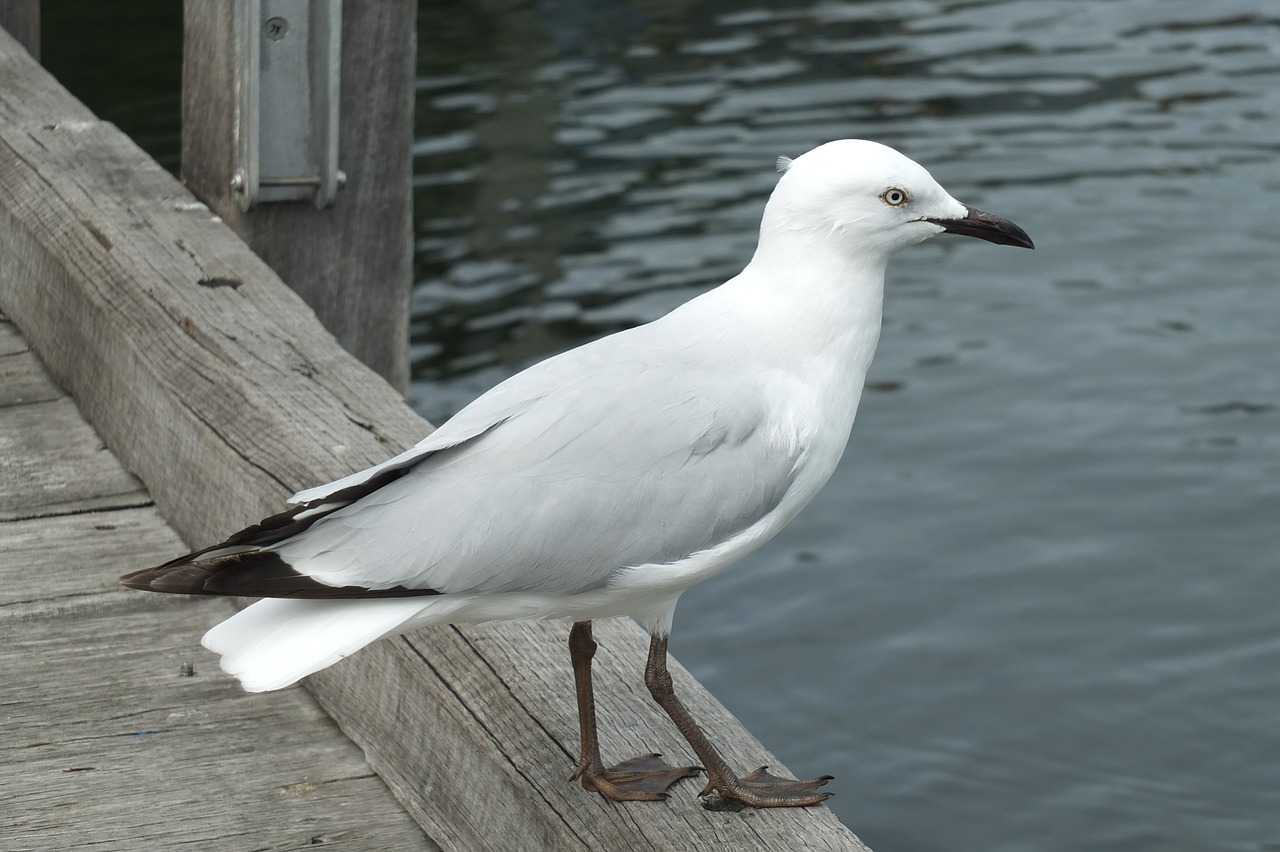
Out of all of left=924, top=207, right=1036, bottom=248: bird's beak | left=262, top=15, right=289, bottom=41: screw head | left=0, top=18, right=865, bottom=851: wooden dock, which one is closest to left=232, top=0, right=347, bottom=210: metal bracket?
left=262, top=15, right=289, bottom=41: screw head

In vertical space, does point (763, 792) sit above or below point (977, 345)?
above

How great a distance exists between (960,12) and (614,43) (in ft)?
7.37

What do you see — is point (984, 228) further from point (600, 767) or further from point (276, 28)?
point (276, 28)

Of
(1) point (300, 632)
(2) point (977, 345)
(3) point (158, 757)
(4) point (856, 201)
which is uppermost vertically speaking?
(4) point (856, 201)

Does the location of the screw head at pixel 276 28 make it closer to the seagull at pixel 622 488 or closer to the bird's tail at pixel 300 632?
the seagull at pixel 622 488

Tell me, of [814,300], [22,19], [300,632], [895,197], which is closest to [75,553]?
[300,632]

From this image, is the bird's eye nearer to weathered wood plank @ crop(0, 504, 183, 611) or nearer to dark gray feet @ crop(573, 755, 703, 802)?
dark gray feet @ crop(573, 755, 703, 802)

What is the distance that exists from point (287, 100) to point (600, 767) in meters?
1.65

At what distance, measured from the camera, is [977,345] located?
6852 mm

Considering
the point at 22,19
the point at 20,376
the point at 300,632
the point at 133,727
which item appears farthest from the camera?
the point at 22,19

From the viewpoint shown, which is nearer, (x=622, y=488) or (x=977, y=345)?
(x=622, y=488)

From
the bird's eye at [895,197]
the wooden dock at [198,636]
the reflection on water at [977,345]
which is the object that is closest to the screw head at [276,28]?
the wooden dock at [198,636]

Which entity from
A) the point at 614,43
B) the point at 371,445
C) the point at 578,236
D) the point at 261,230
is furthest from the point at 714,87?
the point at 371,445

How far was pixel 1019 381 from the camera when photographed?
6.53 m
